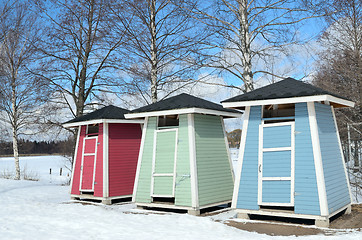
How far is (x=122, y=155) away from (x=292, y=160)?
6440mm

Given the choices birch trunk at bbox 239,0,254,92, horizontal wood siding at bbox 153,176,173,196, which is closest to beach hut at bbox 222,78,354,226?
horizontal wood siding at bbox 153,176,173,196

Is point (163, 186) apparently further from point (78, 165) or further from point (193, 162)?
point (78, 165)

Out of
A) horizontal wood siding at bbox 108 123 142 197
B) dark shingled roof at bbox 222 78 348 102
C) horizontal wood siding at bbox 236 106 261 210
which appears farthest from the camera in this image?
horizontal wood siding at bbox 108 123 142 197

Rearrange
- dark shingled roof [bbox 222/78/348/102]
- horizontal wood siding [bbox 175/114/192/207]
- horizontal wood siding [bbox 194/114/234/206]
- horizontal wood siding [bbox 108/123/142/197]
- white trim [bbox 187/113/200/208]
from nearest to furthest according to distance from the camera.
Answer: dark shingled roof [bbox 222/78/348/102], white trim [bbox 187/113/200/208], horizontal wood siding [bbox 175/114/192/207], horizontal wood siding [bbox 194/114/234/206], horizontal wood siding [bbox 108/123/142/197]

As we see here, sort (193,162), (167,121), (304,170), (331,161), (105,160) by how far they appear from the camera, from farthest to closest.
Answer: (105,160) → (167,121) → (193,162) → (331,161) → (304,170)

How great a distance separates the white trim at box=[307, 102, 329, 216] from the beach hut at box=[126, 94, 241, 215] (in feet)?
9.50

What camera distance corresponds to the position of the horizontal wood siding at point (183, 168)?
9.13m

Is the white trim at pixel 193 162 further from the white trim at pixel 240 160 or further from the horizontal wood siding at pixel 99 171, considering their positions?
the horizontal wood siding at pixel 99 171

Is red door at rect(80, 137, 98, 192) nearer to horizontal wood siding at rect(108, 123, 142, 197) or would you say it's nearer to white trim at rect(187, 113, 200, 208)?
horizontal wood siding at rect(108, 123, 142, 197)

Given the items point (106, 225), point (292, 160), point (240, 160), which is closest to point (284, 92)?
point (292, 160)

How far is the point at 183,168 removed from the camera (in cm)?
932

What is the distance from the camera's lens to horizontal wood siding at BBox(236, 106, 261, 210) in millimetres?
8055

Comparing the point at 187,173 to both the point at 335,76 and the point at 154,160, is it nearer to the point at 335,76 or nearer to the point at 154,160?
the point at 154,160

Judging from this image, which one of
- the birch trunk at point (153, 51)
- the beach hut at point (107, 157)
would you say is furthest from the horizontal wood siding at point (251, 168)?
the birch trunk at point (153, 51)
